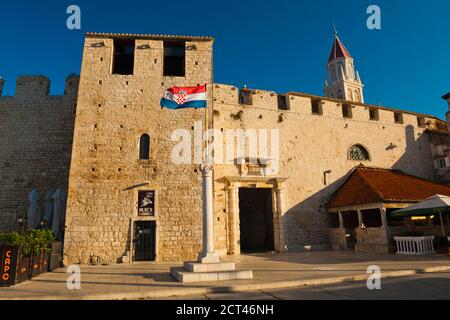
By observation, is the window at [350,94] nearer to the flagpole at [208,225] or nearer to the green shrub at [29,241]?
the flagpole at [208,225]

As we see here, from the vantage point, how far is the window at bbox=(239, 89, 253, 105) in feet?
60.9

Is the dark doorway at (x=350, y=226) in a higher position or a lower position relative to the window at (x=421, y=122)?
lower

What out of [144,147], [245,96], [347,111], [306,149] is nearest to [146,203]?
[144,147]

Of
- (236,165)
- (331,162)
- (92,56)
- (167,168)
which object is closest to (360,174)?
(331,162)

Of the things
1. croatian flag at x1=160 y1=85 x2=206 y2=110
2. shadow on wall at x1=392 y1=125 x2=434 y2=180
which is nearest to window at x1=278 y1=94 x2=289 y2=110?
croatian flag at x1=160 y1=85 x2=206 y2=110

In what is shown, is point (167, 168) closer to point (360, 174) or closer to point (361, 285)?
point (361, 285)

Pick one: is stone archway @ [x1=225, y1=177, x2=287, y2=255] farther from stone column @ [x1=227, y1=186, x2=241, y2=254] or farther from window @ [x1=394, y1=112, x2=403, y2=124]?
window @ [x1=394, y1=112, x2=403, y2=124]

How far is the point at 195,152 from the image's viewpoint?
48.4 ft

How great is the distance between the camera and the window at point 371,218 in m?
16.6

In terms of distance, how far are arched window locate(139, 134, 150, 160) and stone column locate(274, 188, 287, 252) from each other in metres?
7.86

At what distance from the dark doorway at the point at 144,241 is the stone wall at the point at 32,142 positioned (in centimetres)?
628

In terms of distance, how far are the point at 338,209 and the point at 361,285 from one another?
1139cm

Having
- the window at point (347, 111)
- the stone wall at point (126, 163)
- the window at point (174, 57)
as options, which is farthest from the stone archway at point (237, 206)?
the window at point (347, 111)

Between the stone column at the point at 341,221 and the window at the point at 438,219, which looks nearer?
the window at the point at 438,219
